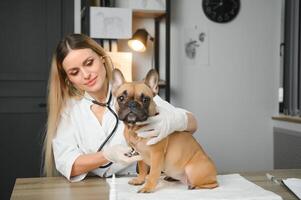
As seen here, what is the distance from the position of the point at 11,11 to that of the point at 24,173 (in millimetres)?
1363

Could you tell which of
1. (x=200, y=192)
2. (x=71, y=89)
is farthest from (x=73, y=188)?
(x=71, y=89)

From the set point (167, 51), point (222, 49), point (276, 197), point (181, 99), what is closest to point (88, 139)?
point (276, 197)

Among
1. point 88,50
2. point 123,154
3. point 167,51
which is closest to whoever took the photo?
point 123,154

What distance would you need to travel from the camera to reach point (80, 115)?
1570 millimetres

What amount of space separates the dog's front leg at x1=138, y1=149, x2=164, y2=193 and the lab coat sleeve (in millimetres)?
359

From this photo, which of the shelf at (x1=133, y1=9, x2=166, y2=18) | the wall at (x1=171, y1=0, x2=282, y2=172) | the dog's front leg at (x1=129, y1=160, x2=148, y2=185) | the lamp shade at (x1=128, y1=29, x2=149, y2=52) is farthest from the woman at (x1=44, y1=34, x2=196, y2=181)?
the wall at (x1=171, y1=0, x2=282, y2=172)

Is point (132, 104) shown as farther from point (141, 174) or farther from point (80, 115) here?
point (80, 115)

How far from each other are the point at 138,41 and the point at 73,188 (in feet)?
5.65

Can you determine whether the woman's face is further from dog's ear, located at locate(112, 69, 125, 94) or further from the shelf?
the shelf

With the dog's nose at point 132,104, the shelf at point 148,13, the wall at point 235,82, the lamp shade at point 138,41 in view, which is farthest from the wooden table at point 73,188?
the wall at point 235,82

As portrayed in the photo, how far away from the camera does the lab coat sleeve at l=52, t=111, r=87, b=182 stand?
1322mm

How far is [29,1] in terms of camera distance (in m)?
2.92

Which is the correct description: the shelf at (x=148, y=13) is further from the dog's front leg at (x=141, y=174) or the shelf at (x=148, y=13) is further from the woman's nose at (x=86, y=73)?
the dog's front leg at (x=141, y=174)

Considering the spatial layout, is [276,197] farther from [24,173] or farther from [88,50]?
[24,173]
